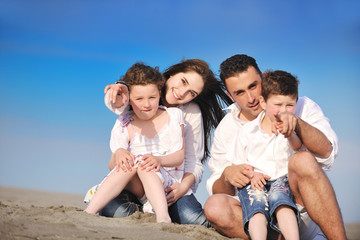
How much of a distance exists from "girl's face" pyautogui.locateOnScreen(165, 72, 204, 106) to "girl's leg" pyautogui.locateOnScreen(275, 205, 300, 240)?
183 centimetres

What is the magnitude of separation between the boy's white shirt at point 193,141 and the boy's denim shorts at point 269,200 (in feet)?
4.13

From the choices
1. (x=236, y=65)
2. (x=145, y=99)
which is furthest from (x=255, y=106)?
(x=145, y=99)

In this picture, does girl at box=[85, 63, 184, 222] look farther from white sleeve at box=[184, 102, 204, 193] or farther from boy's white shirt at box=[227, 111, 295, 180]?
boy's white shirt at box=[227, 111, 295, 180]

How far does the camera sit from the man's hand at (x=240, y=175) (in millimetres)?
3547

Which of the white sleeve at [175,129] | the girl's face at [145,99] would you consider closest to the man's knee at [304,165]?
the white sleeve at [175,129]

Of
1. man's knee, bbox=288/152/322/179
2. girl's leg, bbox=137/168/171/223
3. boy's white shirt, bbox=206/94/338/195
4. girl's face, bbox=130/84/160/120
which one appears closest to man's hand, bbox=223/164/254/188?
boy's white shirt, bbox=206/94/338/195

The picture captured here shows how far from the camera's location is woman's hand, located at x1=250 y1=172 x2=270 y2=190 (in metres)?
3.44

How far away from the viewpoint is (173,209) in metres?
4.39

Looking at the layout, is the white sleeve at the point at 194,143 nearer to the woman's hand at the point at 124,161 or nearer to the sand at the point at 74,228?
the woman's hand at the point at 124,161

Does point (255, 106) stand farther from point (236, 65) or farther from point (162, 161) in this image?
point (162, 161)

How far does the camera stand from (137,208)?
4293 mm

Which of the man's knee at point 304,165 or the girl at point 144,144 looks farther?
the girl at point 144,144

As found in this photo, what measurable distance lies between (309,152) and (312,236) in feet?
2.90

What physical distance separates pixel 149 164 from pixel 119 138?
2.08ft
